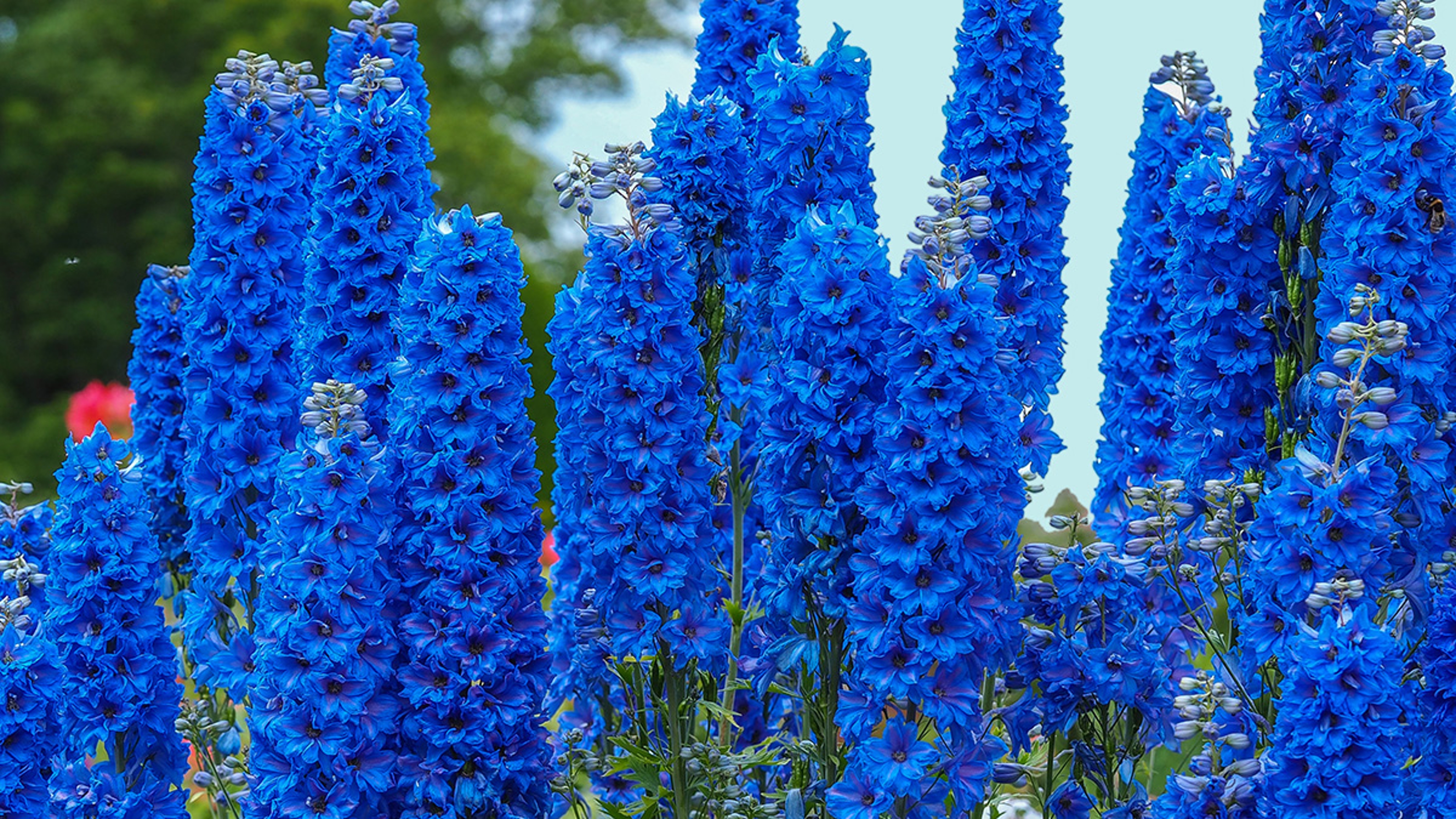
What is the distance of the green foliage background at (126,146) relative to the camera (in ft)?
70.8

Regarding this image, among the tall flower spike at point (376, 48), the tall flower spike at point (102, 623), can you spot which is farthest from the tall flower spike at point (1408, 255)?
the tall flower spike at point (102, 623)

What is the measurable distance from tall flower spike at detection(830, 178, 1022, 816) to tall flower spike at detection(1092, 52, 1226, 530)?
1638 millimetres

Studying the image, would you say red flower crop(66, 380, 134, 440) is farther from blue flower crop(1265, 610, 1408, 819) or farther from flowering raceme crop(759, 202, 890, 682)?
blue flower crop(1265, 610, 1408, 819)

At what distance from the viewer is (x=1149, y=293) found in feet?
20.1

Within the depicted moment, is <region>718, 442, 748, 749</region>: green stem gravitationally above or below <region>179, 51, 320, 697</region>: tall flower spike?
below

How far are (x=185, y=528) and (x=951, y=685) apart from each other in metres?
3.31

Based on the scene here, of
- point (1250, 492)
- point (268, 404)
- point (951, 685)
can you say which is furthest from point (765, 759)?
point (268, 404)

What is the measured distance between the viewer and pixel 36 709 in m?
4.70

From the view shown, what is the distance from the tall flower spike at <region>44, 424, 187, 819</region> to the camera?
513 cm

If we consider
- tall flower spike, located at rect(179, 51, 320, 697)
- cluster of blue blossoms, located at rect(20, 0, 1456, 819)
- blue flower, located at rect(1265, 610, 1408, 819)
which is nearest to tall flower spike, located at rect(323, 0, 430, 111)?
cluster of blue blossoms, located at rect(20, 0, 1456, 819)

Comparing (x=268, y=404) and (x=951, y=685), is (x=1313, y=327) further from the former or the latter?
(x=268, y=404)

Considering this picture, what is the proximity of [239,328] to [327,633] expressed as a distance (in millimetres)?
1401

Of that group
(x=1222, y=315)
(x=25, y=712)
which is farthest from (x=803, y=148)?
(x=25, y=712)

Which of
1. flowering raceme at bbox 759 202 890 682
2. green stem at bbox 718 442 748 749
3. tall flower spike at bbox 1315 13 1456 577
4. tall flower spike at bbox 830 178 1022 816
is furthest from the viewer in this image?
green stem at bbox 718 442 748 749
